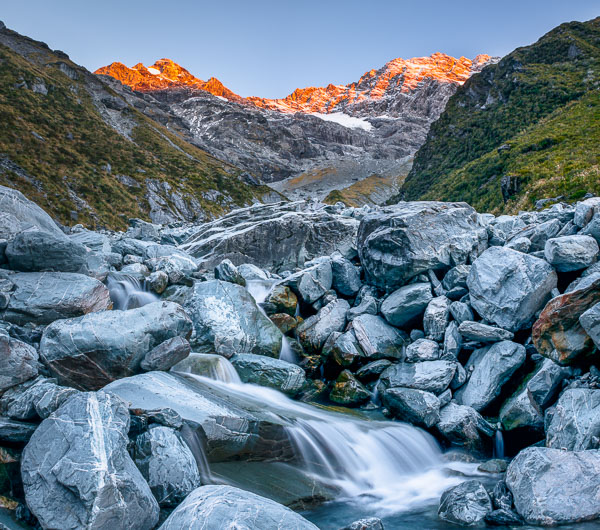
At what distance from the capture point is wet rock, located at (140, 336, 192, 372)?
8.77 metres

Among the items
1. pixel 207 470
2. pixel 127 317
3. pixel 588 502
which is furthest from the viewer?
pixel 127 317

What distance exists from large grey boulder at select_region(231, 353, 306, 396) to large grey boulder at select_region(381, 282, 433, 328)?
328cm

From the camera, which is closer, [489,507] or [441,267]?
[489,507]

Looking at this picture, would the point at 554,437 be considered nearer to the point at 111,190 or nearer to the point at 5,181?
the point at 5,181

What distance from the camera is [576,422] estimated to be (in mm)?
6938

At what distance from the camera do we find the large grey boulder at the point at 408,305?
39.8ft

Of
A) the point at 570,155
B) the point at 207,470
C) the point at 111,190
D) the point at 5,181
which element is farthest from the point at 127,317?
the point at 111,190

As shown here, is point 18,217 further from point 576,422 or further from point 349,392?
point 576,422

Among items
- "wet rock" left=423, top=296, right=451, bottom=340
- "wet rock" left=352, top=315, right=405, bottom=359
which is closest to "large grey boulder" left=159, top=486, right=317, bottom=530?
"wet rock" left=352, top=315, right=405, bottom=359

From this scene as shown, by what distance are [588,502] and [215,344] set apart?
844cm

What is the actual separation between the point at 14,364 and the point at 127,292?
618 centimetres

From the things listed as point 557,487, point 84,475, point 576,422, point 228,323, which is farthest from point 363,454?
point 84,475

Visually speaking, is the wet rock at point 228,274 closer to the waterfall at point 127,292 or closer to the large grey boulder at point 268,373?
the waterfall at point 127,292

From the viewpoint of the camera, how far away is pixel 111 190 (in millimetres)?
70375
